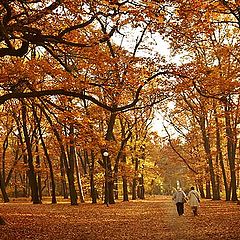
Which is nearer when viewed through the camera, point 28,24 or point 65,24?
point 28,24

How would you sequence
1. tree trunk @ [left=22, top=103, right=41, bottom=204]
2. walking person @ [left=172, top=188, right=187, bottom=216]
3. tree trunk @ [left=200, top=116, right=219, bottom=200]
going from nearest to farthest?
walking person @ [left=172, top=188, right=187, bottom=216] < tree trunk @ [left=22, top=103, right=41, bottom=204] < tree trunk @ [left=200, top=116, right=219, bottom=200]

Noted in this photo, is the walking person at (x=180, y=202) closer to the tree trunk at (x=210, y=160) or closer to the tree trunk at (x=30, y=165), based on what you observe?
the tree trunk at (x=30, y=165)

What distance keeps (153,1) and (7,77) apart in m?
7.58

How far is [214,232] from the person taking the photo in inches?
479

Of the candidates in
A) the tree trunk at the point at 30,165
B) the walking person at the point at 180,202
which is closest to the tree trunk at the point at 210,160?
the tree trunk at the point at 30,165

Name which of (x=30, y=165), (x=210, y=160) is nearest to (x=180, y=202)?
(x=30, y=165)

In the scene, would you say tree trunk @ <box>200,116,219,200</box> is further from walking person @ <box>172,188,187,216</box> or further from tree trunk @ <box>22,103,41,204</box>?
walking person @ <box>172,188,187,216</box>

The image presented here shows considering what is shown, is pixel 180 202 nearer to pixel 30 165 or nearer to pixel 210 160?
pixel 30 165

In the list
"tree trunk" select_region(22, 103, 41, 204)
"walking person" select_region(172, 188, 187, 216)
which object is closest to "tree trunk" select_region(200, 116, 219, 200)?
"tree trunk" select_region(22, 103, 41, 204)

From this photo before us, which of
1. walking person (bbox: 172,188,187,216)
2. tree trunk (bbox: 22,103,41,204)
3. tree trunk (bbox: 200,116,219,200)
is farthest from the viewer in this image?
tree trunk (bbox: 200,116,219,200)

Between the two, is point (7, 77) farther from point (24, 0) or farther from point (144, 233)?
point (144, 233)

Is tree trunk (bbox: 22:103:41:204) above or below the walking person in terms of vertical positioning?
above

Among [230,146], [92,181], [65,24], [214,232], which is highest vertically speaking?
[65,24]

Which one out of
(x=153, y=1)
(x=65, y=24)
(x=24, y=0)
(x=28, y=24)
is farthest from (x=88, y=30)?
(x=153, y=1)
